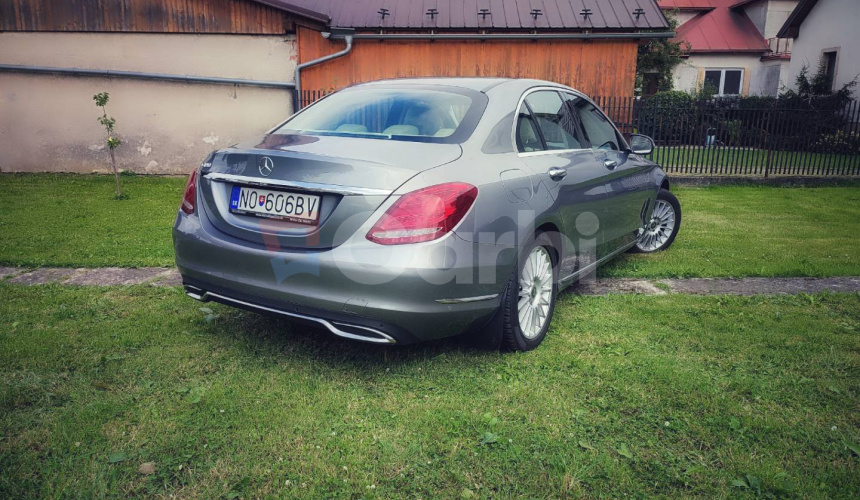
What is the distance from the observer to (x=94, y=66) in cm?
1279

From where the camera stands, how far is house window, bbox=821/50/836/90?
21.5 metres

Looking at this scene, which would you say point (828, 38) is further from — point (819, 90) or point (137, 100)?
point (137, 100)

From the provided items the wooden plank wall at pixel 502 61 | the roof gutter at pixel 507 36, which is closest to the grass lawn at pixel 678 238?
the wooden plank wall at pixel 502 61

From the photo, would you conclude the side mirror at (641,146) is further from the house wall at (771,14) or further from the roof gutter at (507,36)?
the house wall at (771,14)

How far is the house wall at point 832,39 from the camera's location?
66.9 feet

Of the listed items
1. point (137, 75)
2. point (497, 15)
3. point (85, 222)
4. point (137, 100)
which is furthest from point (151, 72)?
point (497, 15)

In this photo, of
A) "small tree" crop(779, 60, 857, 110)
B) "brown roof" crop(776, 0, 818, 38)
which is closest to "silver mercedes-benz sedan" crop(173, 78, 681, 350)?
"small tree" crop(779, 60, 857, 110)

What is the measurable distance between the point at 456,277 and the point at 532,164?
1044mm

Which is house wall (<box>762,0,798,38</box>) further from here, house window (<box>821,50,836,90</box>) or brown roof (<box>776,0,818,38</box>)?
house window (<box>821,50,836,90</box>)

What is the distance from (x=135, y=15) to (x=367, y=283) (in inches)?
494

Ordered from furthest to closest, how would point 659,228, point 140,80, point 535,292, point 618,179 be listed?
point 140,80 → point 659,228 → point 618,179 → point 535,292

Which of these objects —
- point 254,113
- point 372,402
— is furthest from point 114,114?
point 372,402

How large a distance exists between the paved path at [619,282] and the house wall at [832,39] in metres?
19.2

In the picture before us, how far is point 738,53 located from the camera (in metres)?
27.0
